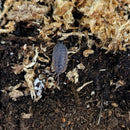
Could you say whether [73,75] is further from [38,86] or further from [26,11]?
[26,11]

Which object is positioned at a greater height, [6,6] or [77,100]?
[6,6]

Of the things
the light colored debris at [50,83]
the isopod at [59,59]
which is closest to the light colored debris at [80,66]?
the isopod at [59,59]

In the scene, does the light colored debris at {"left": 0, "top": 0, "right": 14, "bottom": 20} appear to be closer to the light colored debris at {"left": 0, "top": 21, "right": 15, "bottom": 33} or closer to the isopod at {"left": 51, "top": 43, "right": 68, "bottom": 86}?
the light colored debris at {"left": 0, "top": 21, "right": 15, "bottom": 33}

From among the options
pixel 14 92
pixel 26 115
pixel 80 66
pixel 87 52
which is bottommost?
pixel 26 115

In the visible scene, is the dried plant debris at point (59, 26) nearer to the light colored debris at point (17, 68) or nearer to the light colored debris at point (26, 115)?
the light colored debris at point (17, 68)

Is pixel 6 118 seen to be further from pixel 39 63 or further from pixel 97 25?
pixel 97 25

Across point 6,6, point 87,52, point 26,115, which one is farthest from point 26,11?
point 26,115

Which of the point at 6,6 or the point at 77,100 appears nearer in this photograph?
the point at 6,6
